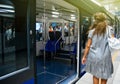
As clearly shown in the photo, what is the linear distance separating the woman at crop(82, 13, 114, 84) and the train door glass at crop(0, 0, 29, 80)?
109 centimetres

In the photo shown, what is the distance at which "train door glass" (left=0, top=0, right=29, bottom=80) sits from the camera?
2.06 metres

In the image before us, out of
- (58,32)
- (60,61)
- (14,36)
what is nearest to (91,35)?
(14,36)

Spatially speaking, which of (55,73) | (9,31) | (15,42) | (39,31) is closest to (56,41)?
(39,31)

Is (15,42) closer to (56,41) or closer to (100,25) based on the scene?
(100,25)

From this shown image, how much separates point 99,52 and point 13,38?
1.37 metres

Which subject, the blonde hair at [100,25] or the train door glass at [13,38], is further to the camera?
the blonde hair at [100,25]

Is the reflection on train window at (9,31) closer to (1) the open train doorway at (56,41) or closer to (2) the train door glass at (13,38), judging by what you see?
(2) the train door glass at (13,38)

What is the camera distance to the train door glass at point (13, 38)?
2.06 m

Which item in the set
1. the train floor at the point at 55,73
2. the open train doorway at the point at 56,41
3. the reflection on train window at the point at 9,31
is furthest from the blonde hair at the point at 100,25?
the open train doorway at the point at 56,41

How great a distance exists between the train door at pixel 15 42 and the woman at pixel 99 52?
3.34 ft

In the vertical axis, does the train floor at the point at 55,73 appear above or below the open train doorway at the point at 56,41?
below

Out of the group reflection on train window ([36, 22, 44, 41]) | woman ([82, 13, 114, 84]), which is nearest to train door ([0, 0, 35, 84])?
woman ([82, 13, 114, 84])

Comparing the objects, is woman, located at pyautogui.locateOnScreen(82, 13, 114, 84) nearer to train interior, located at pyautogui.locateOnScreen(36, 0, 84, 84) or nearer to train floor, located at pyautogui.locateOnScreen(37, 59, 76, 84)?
train floor, located at pyautogui.locateOnScreen(37, 59, 76, 84)

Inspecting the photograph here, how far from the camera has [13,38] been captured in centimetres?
222
